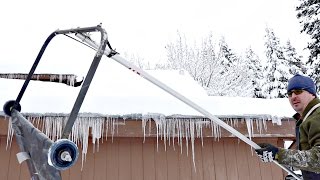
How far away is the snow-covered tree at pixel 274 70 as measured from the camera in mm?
22453

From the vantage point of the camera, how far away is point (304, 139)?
2.40 m

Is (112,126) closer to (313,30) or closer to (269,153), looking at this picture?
(269,153)

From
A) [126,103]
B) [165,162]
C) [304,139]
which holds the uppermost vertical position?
[126,103]

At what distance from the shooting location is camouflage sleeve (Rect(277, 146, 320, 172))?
214 centimetres

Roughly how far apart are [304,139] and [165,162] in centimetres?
342

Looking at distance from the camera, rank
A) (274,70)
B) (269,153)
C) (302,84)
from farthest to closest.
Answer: (274,70)
(302,84)
(269,153)

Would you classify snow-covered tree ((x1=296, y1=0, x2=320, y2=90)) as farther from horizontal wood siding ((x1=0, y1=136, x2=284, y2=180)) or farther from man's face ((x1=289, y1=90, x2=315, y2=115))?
man's face ((x1=289, y1=90, x2=315, y2=115))

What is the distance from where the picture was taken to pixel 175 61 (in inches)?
969

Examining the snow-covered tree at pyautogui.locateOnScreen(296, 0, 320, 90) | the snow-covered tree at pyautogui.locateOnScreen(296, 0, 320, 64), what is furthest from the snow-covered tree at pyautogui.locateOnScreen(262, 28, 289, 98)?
the snow-covered tree at pyautogui.locateOnScreen(296, 0, 320, 64)

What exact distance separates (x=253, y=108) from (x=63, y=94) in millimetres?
3182

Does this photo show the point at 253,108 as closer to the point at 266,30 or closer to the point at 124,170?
the point at 124,170

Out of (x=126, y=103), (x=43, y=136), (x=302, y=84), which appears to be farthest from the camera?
(x=126, y=103)

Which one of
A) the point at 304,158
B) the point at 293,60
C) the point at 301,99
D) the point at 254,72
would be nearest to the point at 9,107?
the point at 304,158

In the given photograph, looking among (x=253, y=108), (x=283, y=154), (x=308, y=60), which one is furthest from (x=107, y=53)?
(x=308, y=60)
